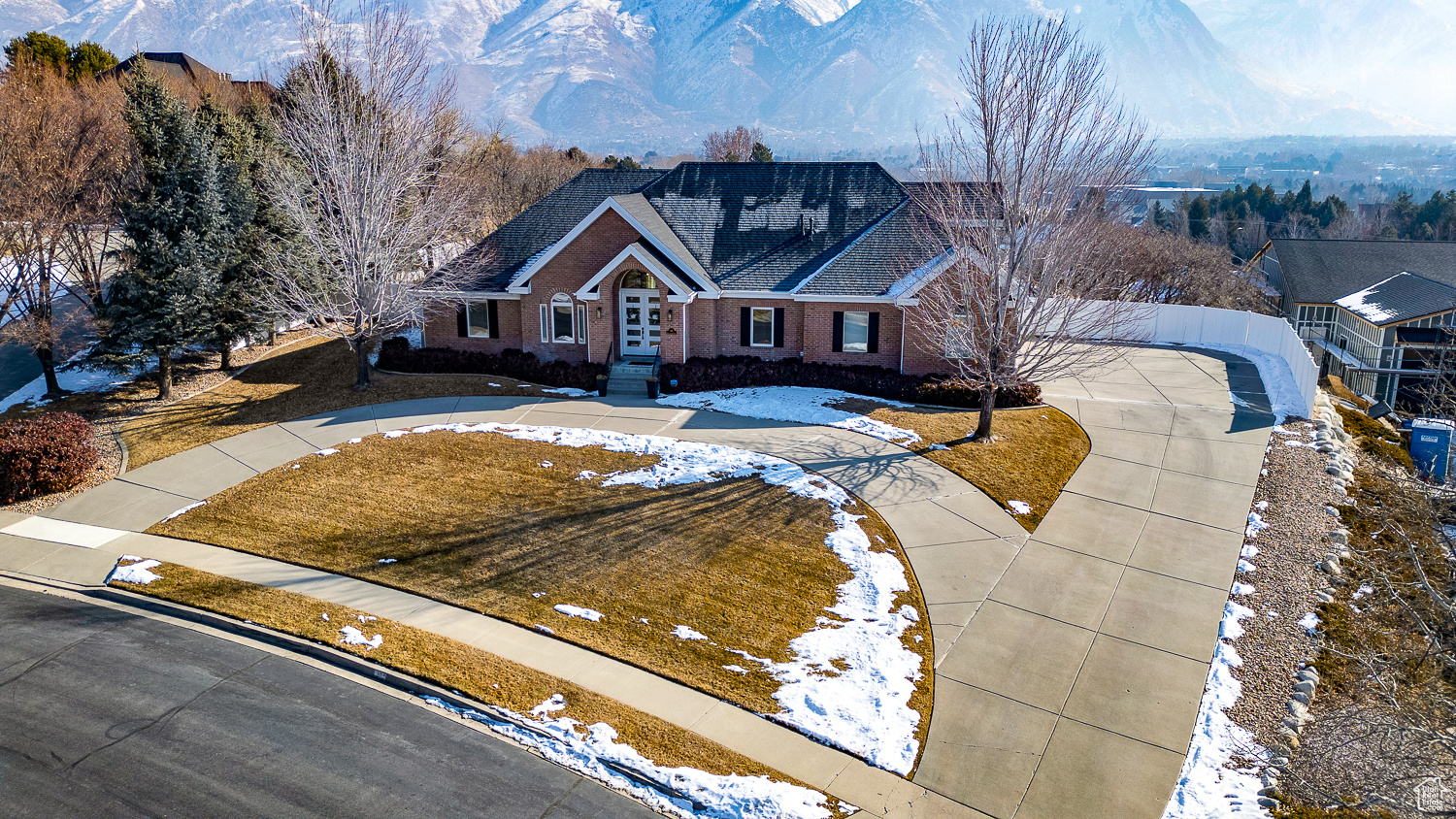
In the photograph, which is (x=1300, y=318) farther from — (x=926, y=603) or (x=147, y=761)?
(x=147, y=761)

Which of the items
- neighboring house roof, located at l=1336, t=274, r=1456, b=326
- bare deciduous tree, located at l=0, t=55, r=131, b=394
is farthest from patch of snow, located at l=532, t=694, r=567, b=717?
neighboring house roof, located at l=1336, t=274, r=1456, b=326

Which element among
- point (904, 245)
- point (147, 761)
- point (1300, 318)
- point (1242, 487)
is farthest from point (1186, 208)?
point (147, 761)

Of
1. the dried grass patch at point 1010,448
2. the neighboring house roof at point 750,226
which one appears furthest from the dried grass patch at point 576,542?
the neighboring house roof at point 750,226

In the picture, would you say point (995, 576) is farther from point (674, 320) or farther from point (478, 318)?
point (478, 318)

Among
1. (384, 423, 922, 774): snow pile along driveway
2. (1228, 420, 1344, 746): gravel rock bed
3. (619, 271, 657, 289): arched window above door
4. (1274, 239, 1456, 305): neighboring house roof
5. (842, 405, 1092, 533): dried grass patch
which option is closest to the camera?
(384, 423, 922, 774): snow pile along driveway

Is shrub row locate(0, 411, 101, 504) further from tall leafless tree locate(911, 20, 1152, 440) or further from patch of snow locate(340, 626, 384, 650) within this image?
tall leafless tree locate(911, 20, 1152, 440)

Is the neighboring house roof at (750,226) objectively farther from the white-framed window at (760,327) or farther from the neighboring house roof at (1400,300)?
the neighboring house roof at (1400,300)
